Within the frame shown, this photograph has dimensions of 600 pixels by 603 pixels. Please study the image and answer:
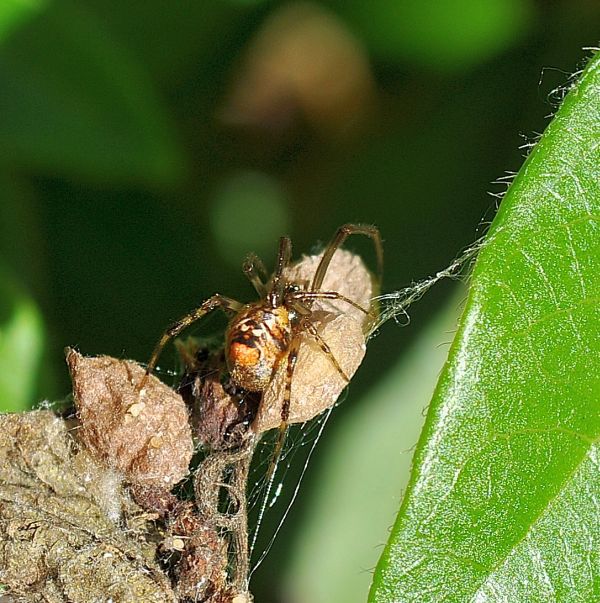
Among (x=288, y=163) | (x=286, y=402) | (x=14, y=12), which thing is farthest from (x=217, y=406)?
(x=288, y=163)

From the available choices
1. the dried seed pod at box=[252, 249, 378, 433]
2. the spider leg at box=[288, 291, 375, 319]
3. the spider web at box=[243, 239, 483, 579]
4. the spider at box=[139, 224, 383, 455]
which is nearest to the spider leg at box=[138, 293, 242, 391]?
the spider at box=[139, 224, 383, 455]

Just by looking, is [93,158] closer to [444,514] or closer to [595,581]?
[444,514]

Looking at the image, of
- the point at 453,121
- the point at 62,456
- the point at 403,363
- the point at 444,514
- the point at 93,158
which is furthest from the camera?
the point at 453,121

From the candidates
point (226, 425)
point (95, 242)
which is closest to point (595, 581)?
point (226, 425)

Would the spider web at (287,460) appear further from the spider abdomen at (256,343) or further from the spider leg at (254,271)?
the spider leg at (254,271)

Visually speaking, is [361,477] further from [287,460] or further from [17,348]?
[17,348]

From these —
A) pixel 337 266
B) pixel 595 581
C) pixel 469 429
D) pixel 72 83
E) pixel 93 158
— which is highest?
pixel 72 83

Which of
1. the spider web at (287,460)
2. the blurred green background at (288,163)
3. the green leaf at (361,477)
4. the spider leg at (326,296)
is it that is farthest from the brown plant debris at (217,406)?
the green leaf at (361,477)
